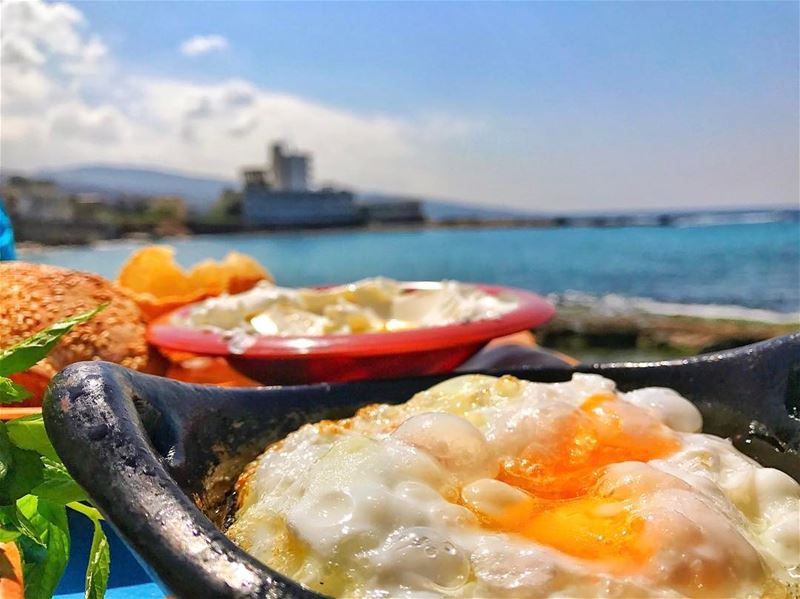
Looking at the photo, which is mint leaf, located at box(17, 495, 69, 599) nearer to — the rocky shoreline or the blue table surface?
the blue table surface

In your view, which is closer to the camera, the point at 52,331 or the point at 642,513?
the point at 642,513

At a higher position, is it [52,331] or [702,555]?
[52,331]

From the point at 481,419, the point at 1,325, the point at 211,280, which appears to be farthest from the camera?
the point at 211,280

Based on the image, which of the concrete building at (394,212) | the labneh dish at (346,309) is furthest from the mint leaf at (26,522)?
the concrete building at (394,212)

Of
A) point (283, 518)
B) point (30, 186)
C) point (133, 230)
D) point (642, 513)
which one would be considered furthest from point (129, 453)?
point (133, 230)

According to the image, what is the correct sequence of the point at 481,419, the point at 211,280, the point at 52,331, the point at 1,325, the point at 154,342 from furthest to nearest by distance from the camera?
the point at 211,280 → the point at 154,342 → the point at 1,325 → the point at 481,419 → the point at 52,331

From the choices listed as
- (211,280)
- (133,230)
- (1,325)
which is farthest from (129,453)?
(133,230)

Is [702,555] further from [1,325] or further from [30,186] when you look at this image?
[30,186]

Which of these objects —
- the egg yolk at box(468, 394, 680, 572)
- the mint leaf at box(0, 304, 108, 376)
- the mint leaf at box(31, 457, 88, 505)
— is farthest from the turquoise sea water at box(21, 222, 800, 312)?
the egg yolk at box(468, 394, 680, 572)

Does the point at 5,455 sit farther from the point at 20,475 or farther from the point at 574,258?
the point at 574,258
